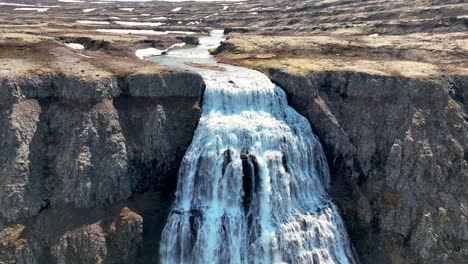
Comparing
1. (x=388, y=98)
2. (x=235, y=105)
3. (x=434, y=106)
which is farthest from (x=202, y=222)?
(x=434, y=106)

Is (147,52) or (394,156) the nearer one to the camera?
(394,156)

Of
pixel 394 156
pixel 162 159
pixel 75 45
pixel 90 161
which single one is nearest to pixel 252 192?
pixel 162 159

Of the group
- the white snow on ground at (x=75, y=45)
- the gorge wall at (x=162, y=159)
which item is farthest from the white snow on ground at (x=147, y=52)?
the gorge wall at (x=162, y=159)

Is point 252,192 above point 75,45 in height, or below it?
below

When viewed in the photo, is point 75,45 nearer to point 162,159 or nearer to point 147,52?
point 147,52

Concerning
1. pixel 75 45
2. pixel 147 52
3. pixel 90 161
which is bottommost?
pixel 90 161

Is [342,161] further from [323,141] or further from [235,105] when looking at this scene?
[235,105]

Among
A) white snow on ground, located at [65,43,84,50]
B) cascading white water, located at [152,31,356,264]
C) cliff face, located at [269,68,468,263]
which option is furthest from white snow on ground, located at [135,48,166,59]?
cliff face, located at [269,68,468,263]

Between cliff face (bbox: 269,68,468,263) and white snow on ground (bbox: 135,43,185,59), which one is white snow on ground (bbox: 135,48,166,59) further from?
cliff face (bbox: 269,68,468,263)
